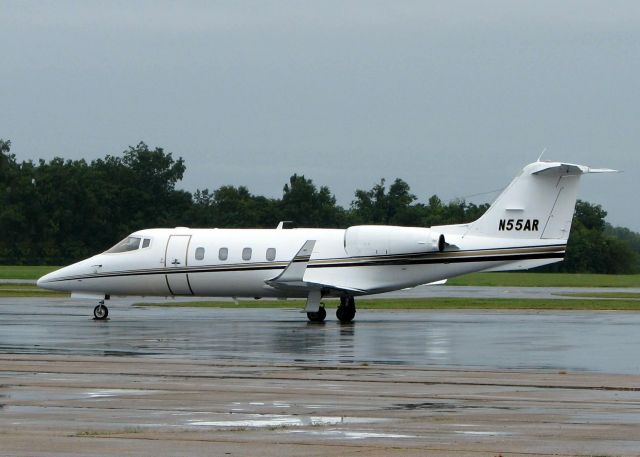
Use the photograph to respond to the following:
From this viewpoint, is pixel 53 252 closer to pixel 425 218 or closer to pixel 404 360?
pixel 425 218

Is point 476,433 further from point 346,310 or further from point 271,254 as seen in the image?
point 271,254

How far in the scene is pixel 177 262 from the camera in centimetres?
3906

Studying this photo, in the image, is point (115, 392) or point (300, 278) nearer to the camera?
point (115, 392)

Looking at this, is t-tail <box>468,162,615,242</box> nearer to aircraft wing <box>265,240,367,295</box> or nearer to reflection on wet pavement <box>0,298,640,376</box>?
reflection on wet pavement <box>0,298,640,376</box>

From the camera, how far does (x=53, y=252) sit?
123 metres

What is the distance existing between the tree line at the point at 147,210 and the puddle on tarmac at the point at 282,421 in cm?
10021

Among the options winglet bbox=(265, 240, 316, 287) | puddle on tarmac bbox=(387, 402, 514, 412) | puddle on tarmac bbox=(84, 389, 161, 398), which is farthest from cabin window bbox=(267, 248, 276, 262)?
puddle on tarmac bbox=(387, 402, 514, 412)

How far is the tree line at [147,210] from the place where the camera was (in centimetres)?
12094

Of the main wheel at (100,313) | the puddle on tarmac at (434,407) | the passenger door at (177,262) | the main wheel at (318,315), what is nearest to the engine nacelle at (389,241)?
the main wheel at (318,315)

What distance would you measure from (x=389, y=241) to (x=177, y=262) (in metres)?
6.62

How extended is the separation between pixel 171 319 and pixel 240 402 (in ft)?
76.1

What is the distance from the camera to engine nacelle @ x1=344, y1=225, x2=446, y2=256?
36938mm

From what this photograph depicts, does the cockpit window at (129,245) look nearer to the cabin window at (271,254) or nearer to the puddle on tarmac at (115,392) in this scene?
the cabin window at (271,254)

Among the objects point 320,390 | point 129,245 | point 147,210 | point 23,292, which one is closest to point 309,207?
point 147,210
